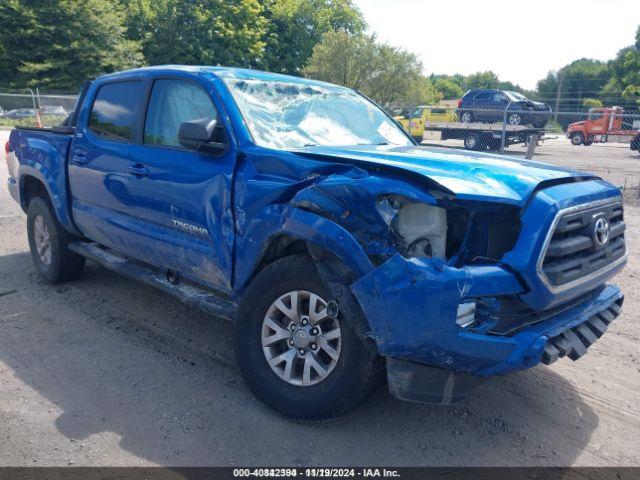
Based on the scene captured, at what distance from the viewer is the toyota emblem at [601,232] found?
3115 mm

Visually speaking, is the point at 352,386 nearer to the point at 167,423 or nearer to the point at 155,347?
the point at 167,423

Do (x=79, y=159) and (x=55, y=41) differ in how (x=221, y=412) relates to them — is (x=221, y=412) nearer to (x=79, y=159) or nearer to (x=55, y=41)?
(x=79, y=159)

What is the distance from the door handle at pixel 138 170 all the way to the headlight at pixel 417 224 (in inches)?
84.5

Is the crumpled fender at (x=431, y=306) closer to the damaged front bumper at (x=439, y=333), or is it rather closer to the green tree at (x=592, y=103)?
the damaged front bumper at (x=439, y=333)

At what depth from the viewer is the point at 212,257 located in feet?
12.1

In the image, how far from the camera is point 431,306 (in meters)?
2.60

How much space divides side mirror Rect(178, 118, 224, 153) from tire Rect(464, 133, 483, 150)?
2053 centimetres

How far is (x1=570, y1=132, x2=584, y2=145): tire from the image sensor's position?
30.1m

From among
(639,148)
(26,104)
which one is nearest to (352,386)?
(639,148)

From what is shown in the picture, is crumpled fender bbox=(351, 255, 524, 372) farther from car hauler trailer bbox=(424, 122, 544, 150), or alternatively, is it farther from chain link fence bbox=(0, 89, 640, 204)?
car hauler trailer bbox=(424, 122, 544, 150)

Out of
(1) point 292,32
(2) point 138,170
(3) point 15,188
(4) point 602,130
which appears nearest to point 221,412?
(2) point 138,170

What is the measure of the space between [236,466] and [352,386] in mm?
737

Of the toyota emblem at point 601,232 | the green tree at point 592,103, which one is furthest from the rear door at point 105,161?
the green tree at point 592,103

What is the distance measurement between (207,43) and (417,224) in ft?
152
